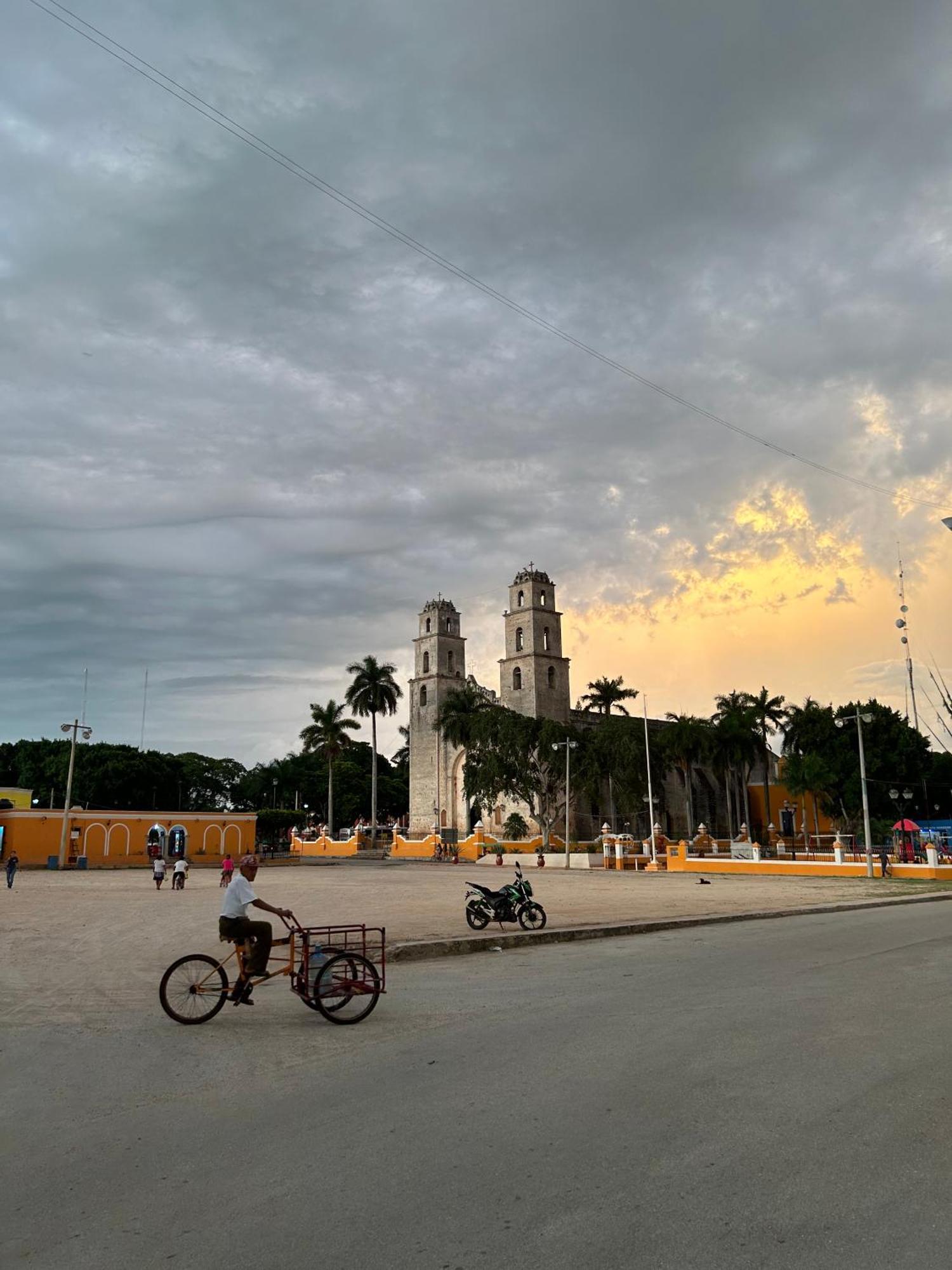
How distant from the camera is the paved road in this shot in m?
4.02

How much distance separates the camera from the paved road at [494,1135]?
4016mm

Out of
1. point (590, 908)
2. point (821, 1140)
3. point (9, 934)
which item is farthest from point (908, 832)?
point (821, 1140)

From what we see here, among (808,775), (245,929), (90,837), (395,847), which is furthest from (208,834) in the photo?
(245,929)

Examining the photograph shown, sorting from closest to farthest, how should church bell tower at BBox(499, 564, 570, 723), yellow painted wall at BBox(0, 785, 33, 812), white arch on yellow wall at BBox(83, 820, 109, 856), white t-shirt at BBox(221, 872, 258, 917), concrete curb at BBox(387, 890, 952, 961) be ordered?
white t-shirt at BBox(221, 872, 258, 917)
concrete curb at BBox(387, 890, 952, 961)
white arch on yellow wall at BBox(83, 820, 109, 856)
yellow painted wall at BBox(0, 785, 33, 812)
church bell tower at BBox(499, 564, 570, 723)

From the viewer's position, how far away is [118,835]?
5172 centimetres

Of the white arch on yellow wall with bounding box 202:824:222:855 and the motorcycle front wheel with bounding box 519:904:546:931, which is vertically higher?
the white arch on yellow wall with bounding box 202:824:222:855

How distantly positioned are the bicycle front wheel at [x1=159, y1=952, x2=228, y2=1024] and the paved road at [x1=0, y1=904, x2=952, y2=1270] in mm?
227

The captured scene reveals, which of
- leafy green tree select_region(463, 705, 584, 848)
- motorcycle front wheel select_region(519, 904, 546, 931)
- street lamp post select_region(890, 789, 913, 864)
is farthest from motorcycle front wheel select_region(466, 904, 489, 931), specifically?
leafy green tree select_region(463, 705, 584, 848)

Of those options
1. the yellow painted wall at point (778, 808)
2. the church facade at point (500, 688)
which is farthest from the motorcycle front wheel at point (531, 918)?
the yellow painted wall at point (778, 808)

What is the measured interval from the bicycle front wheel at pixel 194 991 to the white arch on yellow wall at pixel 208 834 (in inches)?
1932

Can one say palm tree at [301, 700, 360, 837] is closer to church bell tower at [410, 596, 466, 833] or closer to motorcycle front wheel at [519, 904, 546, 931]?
church bell tower at [410, 596, 466, 833]

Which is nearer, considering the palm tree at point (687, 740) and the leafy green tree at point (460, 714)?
the palm tree at point (687, 740)

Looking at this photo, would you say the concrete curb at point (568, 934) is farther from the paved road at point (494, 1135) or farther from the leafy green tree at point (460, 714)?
the leafy green tree at point (460, 714)

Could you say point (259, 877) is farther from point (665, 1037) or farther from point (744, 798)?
point (744, 798)
